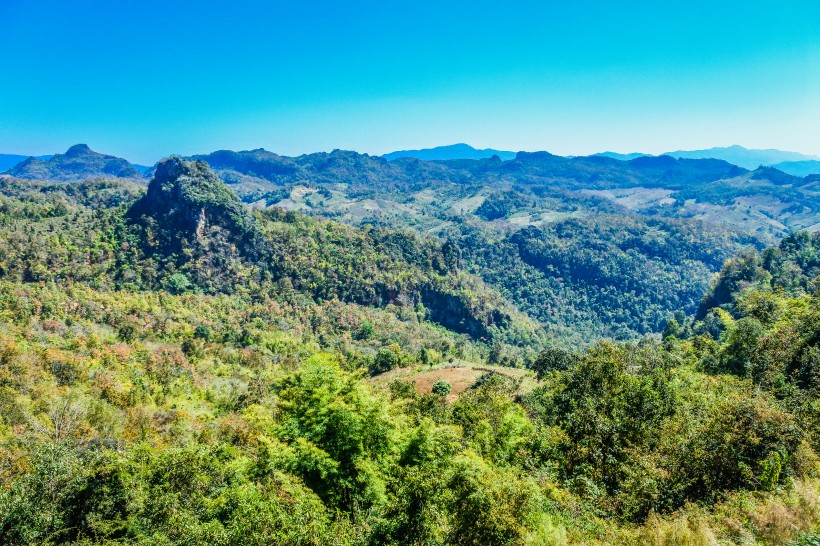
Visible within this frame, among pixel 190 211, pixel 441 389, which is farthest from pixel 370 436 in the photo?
pixel 190 211

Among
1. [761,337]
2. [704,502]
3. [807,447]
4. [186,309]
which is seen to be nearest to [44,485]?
[704,502]

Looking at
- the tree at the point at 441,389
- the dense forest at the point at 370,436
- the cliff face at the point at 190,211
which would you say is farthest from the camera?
the cliff face at the point at 190,211

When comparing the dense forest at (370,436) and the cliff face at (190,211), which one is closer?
the dense forest at (370,436)

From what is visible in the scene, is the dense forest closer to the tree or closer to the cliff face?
the tree

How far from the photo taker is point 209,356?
78688 millimetres

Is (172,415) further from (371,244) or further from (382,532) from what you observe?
(371,244)

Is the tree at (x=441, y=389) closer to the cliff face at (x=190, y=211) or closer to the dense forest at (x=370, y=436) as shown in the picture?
the dense forest at (x=370, y=436)

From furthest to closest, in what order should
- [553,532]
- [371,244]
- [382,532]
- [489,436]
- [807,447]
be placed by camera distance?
[371,244] → [489,436] → [807,447] → [382,532] → [553,532]

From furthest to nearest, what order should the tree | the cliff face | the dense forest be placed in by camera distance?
the cliff face → the tree → the dense forest

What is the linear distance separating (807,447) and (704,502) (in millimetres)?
4649

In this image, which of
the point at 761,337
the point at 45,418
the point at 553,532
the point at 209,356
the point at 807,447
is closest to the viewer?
the point at 553,532

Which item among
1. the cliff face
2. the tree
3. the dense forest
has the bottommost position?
the tree

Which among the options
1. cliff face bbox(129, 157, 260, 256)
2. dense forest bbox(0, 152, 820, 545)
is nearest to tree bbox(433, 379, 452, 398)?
dense forest bbox(0, 152, 820, 545)

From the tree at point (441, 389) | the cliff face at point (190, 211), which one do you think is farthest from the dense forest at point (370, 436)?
the cliff face at point (190, 211)
